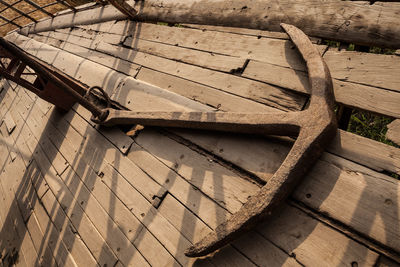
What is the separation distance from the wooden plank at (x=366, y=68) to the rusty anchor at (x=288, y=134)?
251 mm

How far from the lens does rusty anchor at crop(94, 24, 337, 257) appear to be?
4.41ft

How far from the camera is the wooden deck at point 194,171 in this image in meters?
1.37

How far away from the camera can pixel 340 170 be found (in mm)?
1456

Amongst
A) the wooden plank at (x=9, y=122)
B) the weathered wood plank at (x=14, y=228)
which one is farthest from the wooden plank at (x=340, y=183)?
the wooden plank at (x=9, y=122)

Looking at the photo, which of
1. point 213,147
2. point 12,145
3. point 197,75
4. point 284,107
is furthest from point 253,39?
point 12,145

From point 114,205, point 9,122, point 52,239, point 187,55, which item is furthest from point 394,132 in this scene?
point 9,122

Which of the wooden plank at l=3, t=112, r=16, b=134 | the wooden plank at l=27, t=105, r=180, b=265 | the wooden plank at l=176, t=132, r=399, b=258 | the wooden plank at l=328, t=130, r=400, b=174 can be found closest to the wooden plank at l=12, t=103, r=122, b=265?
→ the wooden plank at l=27, t=105, r=180, b=265

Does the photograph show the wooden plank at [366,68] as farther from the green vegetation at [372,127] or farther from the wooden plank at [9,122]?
the wooden plank at [9,122]

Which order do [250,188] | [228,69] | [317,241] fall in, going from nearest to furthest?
[317,241], [250,188], [228,69]

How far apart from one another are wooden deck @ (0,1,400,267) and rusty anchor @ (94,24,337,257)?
0.17 meters

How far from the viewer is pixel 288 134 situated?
157cm

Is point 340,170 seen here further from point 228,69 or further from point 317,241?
point 228,69

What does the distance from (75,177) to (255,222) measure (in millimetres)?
2178

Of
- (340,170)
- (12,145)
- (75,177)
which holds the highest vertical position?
(340,170)
